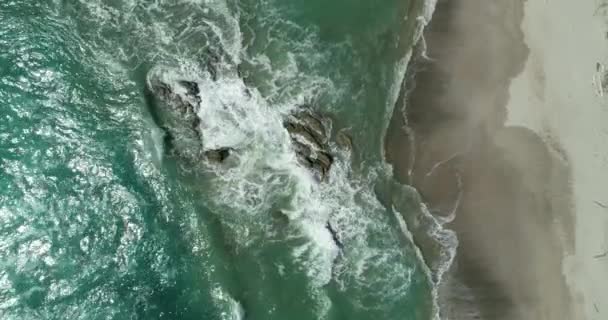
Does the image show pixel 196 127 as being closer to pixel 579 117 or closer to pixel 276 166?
pixel 276 166

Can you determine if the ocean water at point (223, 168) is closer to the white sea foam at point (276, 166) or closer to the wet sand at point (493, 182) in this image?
the white sea foam at point (276, 166)

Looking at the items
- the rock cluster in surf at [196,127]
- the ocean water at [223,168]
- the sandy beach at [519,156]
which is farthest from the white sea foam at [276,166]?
the sandy beach at [519,156]

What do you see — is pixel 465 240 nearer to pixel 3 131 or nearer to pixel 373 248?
pixel 373 248

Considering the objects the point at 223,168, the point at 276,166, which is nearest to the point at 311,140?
the point at 276,166

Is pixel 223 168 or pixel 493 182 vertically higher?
pixel 493 182

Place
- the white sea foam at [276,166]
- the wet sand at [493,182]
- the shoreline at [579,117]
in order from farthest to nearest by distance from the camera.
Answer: the white sea foam at [276,166] < the wet sand at [493,182] < the shoreline at [579,117]

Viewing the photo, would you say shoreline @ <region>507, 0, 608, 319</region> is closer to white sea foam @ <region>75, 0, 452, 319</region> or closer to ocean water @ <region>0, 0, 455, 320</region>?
ocean water @ <region>0, 0, 455, 320</region>
